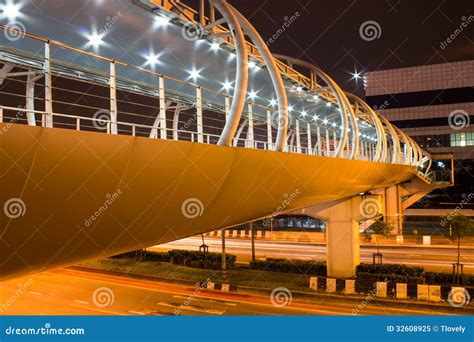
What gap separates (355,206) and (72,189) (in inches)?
677

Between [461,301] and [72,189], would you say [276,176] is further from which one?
[461,301]

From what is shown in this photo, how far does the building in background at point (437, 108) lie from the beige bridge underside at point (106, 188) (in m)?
39.8

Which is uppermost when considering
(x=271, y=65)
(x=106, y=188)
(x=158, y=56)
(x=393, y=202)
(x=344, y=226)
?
(x=158, y=56)

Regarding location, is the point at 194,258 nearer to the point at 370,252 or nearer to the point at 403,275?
the point at 403,275

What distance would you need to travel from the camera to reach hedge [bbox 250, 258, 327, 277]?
20.0 m

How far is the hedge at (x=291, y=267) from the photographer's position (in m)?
20.0

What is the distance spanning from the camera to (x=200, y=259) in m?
21.7

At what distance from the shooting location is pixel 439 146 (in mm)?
45344

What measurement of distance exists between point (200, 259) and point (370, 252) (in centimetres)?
1073

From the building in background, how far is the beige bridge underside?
39820 mm

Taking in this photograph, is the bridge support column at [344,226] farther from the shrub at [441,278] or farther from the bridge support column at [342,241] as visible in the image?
the shrub at [441,278]

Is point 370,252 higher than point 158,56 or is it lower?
lower

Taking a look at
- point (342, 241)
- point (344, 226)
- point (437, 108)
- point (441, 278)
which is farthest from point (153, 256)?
point (437, 108)

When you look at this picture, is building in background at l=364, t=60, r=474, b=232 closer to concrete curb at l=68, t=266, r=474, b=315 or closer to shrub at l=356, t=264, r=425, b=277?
shrub at l=356, t=264, r=425, b=277
